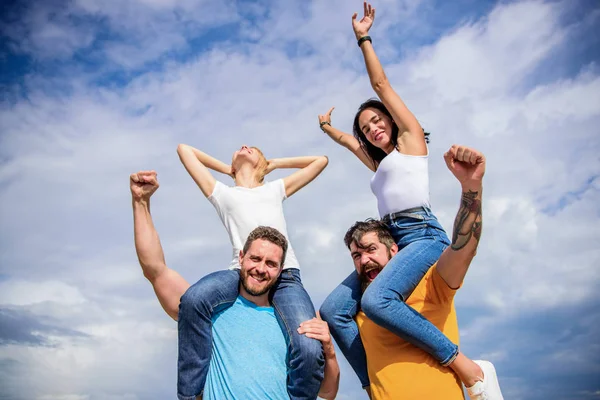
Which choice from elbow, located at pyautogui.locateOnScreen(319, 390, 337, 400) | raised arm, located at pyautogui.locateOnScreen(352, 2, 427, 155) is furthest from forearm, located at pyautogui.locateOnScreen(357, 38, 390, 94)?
elbow, located at pyautogui.locateOnScreen(319, 390, 337, 400)

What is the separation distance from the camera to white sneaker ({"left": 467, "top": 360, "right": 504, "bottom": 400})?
5094 mm

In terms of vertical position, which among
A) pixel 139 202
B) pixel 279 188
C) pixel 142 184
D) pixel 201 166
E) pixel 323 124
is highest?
pixel 323 124

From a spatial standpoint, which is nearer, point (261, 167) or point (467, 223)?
point (467, 223)

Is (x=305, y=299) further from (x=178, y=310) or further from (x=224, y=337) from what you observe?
(x=178, y=310)

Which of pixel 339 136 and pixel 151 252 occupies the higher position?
pixel 339 136

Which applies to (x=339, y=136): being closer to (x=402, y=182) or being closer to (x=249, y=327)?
(x=402, y=182)

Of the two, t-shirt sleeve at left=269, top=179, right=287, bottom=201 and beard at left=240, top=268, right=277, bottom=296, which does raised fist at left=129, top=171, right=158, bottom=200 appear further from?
t-shirt sleeve at left=269, top=179, right=287, bottom=201

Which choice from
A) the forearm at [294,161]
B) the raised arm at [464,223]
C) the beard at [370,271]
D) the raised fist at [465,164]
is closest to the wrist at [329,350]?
the beard at [370,271]

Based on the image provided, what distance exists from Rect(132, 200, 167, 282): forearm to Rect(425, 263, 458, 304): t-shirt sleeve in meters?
3.07

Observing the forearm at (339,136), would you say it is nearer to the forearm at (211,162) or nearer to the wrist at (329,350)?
the forearm at (211,162)

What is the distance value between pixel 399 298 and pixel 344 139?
9.74 feet

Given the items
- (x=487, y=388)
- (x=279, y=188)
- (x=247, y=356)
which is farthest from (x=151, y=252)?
(x=487, y=388)

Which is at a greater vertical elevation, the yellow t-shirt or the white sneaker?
the yellow t-shirt

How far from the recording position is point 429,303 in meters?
5.46
